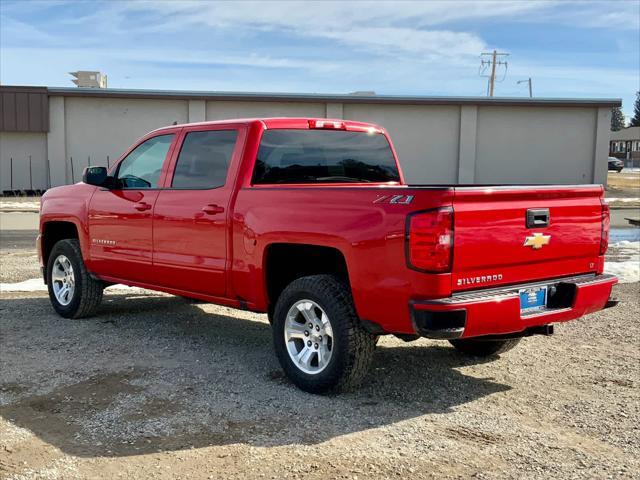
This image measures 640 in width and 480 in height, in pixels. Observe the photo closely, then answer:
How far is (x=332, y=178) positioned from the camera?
20.1 feet

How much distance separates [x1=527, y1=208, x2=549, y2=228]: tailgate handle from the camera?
15.4ft

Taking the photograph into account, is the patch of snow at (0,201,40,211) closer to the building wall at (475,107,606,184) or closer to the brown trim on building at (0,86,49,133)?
the brown trim on building at (0,86,49,133)

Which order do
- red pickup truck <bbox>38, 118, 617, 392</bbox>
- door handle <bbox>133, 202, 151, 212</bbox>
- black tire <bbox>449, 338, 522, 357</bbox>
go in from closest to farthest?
red pickup truck <bbox>38, 118, 617, 392</bbox>, black tire <bbox>449, 338, 522, 357</bbox>, door handle <bbox>133, 202, 151, 212</bbox>

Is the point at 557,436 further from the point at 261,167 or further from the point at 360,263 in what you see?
the point at 261,167

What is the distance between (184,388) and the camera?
17.0 feet

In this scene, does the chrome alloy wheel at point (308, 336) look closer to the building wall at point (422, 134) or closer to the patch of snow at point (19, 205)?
the patch of snow at point (19, 205)

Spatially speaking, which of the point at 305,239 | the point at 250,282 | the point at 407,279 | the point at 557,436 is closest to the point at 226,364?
the point at 250,282

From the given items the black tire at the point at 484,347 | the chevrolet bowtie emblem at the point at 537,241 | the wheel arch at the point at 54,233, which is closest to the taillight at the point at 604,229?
the chevrolet bowtie emblem at the point at 537,241

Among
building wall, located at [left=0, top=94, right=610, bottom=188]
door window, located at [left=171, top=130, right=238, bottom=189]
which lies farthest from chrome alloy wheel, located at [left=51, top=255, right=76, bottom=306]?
building wall, located at [left=0, top=94, right=610, bottom=188]

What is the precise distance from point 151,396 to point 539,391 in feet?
8.99

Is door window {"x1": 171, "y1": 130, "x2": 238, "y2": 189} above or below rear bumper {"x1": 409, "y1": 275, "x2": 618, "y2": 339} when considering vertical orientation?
above

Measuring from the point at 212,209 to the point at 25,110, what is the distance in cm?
2816

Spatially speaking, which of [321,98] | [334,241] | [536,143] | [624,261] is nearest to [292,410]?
[334,241]

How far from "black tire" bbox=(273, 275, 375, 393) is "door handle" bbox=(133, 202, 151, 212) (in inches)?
76.9
